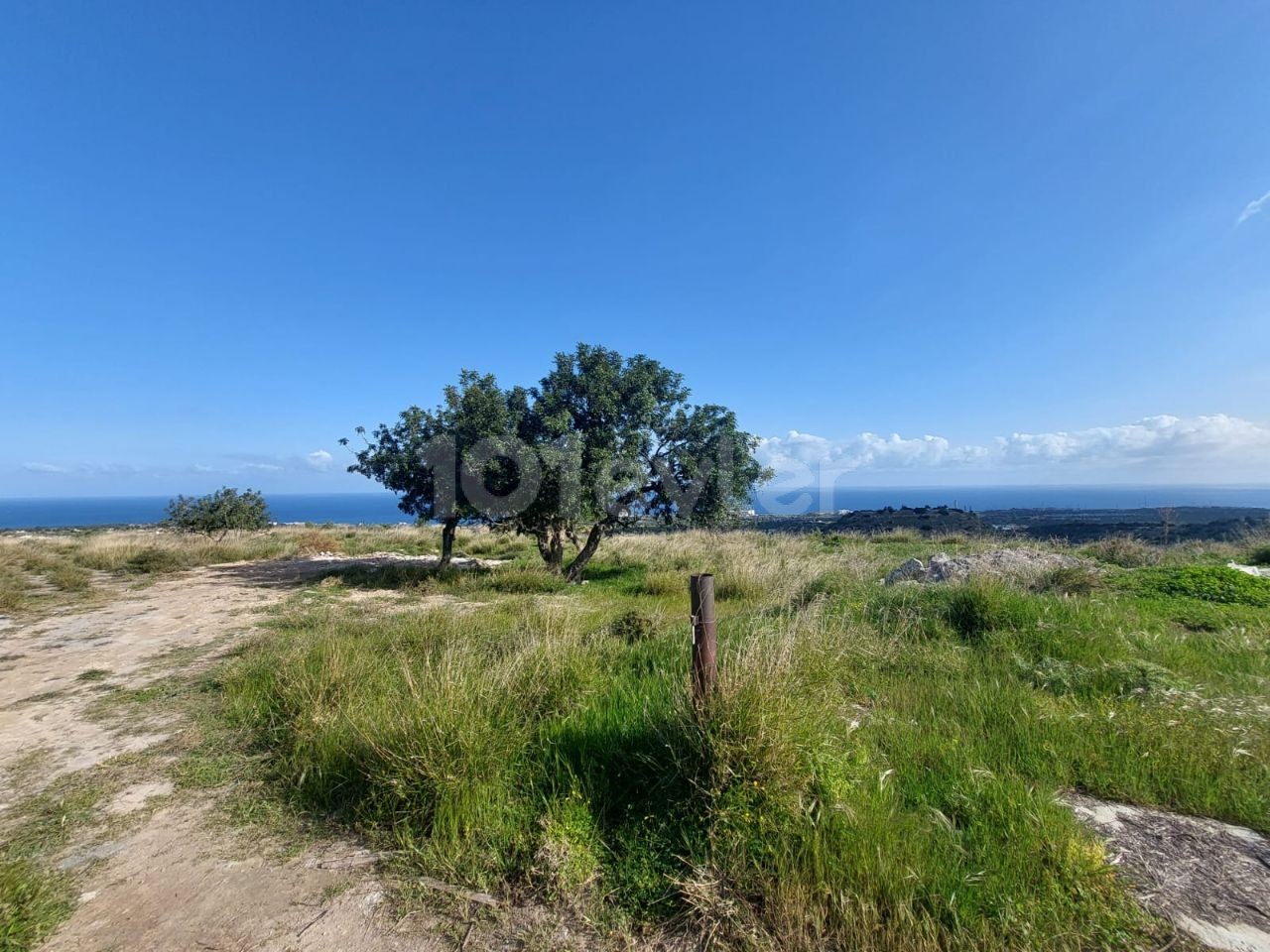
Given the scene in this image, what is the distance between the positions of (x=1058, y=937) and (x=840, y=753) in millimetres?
1154

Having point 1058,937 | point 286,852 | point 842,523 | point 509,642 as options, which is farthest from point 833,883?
point 842,523

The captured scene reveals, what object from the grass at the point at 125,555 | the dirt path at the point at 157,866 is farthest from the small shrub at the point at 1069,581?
the grass at the point at 125,555

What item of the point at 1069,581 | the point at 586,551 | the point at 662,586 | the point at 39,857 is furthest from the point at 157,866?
the point at 1069,581

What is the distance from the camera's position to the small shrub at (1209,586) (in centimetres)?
710

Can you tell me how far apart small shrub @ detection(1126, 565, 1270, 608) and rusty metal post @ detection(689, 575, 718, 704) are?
8.32 m

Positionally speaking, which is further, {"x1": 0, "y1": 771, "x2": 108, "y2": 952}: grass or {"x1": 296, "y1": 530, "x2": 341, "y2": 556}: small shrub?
{"x1": 296, "y1": 530, "x2": 341, "y2": 556}: small shrub

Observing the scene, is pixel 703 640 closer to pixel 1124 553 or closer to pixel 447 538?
pixel 447 538

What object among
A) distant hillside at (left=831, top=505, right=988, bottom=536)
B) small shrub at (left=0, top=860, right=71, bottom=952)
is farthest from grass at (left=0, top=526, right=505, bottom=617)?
distant hillside at (left=831, top=505, right=988, bottom=536)

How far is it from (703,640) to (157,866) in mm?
3294

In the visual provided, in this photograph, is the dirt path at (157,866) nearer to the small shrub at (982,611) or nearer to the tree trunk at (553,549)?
the small shrub at (982,611)

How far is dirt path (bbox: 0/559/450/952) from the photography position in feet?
7.49

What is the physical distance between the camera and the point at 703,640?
10.8ft

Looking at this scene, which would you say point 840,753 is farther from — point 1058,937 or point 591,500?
point 591,500

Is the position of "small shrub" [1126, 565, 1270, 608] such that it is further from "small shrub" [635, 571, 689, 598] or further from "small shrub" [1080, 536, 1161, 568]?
"small shrub" [635, 571, 689, 598]
